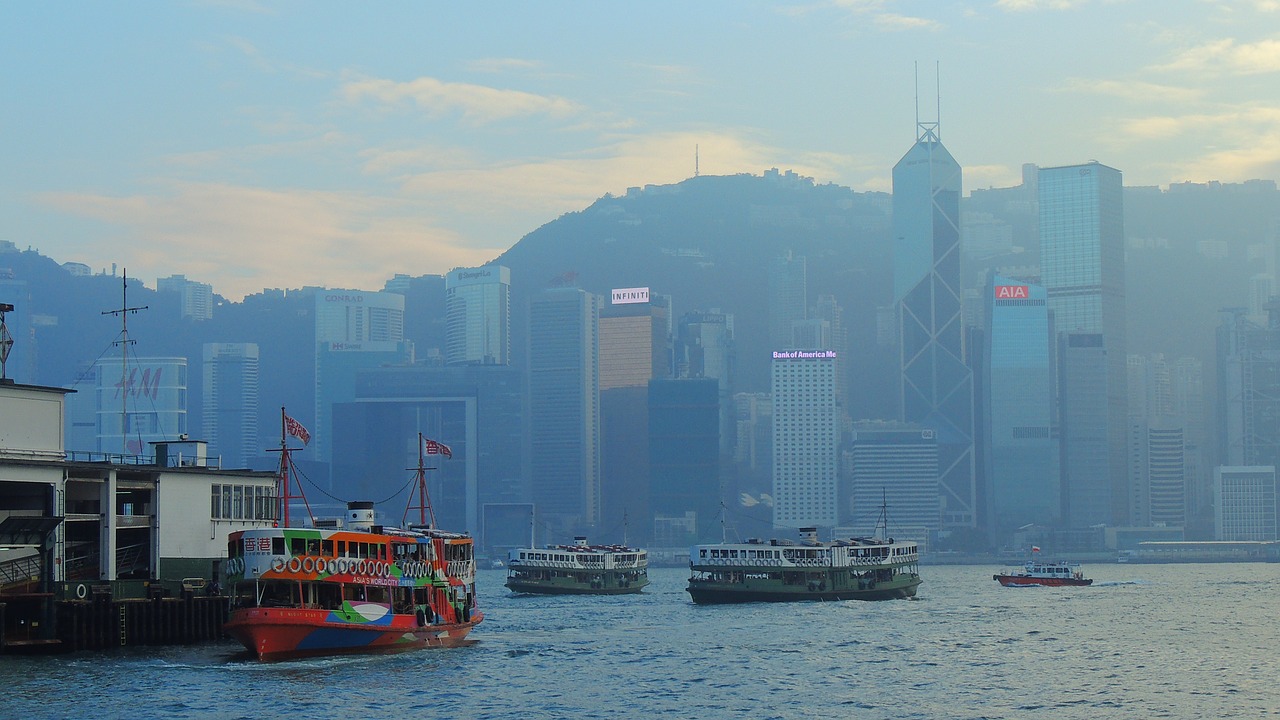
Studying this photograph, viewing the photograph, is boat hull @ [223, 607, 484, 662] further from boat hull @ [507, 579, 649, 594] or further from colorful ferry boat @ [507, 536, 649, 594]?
colorful ferry boat @ [507, 536, 649, 594]

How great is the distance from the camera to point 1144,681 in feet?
266

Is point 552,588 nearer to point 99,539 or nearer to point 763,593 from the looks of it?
point 763,593

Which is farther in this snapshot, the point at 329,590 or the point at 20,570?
the point at 20,570

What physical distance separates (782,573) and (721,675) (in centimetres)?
6231

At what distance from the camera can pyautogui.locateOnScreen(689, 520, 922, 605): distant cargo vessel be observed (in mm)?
143750

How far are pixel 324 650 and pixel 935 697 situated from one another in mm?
28151

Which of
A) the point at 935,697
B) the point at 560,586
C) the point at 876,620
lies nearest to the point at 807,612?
the point at 876,620

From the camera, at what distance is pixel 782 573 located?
144 meters

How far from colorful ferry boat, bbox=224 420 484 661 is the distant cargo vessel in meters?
60.7

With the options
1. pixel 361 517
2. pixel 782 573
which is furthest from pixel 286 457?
pixel 782 573

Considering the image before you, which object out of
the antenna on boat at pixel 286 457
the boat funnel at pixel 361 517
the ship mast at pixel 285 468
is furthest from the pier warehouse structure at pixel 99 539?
the boat funnel at pixel 361 517

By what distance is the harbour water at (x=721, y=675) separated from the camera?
226ft

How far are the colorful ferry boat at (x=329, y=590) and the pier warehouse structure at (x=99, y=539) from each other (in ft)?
29.0

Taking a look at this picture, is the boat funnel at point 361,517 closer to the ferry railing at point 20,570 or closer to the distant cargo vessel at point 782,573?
the ferry railing at point 20,570
